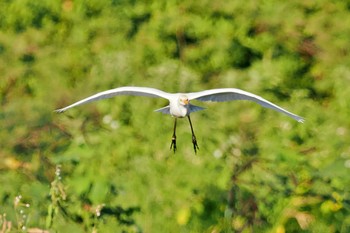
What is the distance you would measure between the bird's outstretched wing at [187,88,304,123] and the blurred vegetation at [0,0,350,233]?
72cm

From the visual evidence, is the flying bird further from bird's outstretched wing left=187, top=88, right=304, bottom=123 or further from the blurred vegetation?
the blurred vegetation

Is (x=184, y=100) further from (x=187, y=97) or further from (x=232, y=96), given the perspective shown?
(x=232, y=96)

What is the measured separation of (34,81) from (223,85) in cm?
170

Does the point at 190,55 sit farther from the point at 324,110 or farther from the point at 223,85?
the point at 324,110

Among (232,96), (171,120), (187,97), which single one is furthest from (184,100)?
(171,120)

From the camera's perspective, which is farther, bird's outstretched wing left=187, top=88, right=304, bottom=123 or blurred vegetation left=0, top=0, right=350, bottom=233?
blurred vegetation left=0, top=0, right=350, bottom=233

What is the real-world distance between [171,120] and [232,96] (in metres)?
2.09

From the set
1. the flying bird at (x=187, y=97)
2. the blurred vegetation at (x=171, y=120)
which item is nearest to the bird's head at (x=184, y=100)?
the flying bird at (x=187, y=97)

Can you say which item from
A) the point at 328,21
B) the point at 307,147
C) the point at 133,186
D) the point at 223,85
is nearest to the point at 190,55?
the point at 223,85

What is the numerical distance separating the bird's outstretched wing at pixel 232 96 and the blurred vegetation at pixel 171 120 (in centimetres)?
72

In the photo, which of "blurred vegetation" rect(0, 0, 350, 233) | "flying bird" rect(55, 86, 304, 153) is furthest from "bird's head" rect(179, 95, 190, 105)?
"blurred vegetation" rect(0, 0, 350, 233)

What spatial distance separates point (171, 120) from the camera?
6.36 metres

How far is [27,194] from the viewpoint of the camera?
5.27 metres

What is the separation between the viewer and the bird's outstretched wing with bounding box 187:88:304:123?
4156mm
